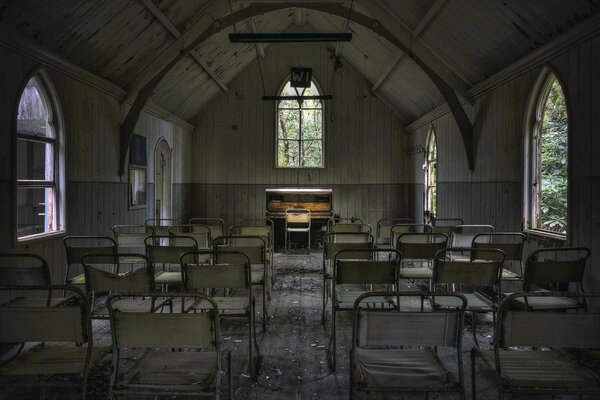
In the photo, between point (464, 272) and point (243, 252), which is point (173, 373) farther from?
point (464, 272)

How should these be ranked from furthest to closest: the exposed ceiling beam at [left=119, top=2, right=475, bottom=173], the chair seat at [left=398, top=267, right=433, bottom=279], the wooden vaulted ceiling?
1. the exposed ceiling beam at [left=119, top=2, right=475, bottom=173]
2. the wooden vaulted ceiling
3. the chair seat at [left=398, top=267, right=433, bottom=279]

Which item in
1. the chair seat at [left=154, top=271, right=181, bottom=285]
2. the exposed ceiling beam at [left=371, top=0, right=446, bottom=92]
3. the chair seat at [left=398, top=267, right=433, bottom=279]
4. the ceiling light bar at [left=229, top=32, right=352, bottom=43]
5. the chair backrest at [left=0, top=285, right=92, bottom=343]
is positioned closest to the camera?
the chair backrest at [left=0, top=285, right=92, bottom=343]

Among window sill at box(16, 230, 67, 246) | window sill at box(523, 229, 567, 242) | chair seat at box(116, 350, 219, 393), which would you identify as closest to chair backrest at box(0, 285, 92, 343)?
chair seat at box(116, 350, 219, 393)

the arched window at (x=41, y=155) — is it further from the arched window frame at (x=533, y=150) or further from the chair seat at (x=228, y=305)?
the arched window frame at (x=533, y=150)

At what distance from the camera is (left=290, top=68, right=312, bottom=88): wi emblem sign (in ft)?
34.3

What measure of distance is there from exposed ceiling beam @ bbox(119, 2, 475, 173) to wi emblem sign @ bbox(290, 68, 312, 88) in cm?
311

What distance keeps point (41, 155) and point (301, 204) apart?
20.5 ft

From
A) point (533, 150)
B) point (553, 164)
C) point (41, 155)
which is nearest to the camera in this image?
point (553, 164)

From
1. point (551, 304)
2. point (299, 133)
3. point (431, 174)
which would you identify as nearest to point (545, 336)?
point (551, 304)

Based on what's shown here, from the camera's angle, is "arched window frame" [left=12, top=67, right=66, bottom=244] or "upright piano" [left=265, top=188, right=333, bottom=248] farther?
"upright piano" [left=265, top=188, right=333, bottom=248]

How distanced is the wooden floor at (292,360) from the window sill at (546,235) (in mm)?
1205

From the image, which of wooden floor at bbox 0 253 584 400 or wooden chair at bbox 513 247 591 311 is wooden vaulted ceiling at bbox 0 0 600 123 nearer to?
wooden chair at bbox 513 247 591 311

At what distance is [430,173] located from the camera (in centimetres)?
1004

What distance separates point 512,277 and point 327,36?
3460 mm
